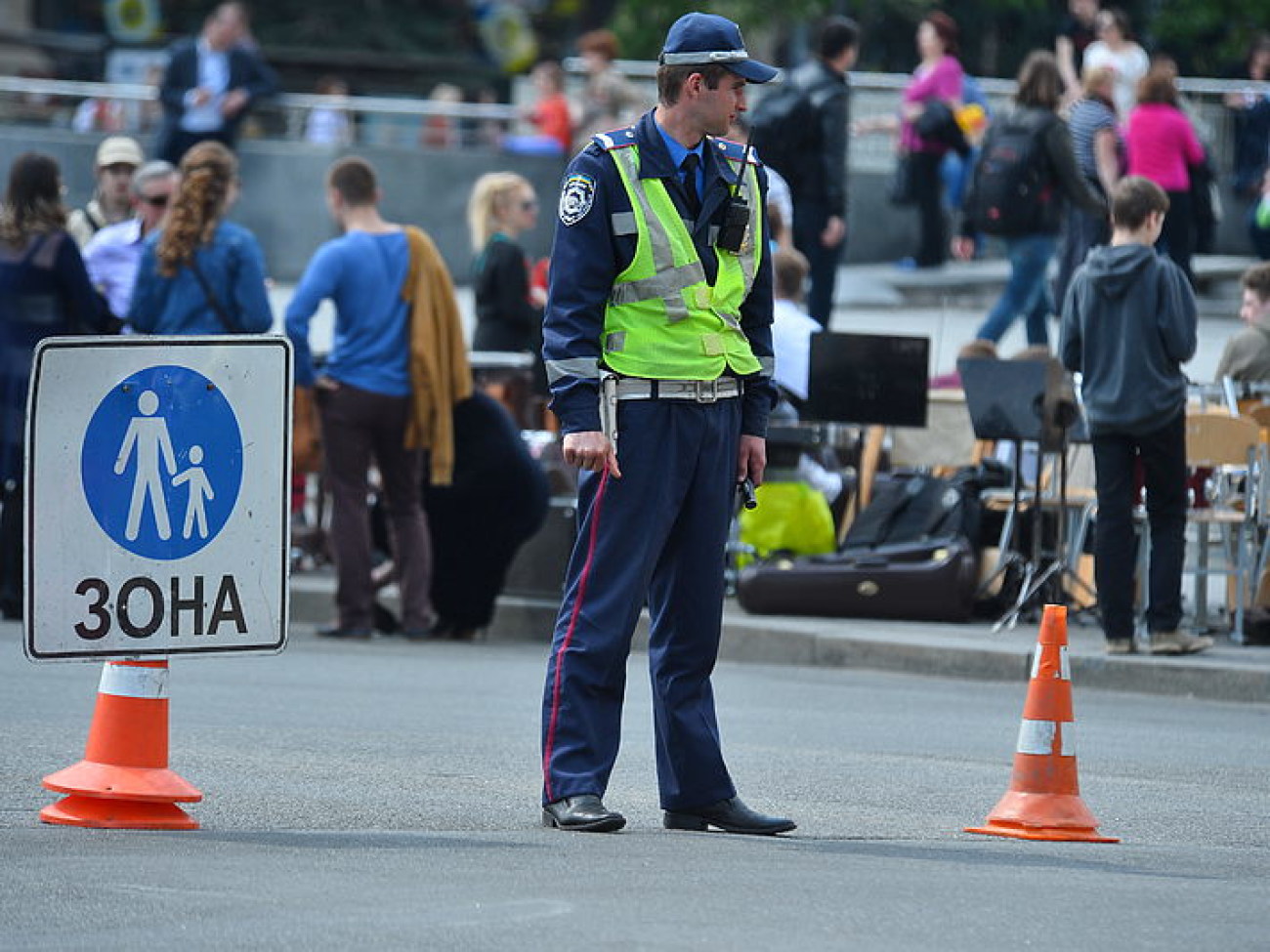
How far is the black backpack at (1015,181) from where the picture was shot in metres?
17.8

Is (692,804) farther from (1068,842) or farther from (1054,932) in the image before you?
(1054,932)

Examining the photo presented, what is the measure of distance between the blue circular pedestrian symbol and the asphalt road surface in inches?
29.3

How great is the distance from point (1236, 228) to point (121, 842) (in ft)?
67.8

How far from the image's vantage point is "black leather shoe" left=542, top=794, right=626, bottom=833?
7.31 metres

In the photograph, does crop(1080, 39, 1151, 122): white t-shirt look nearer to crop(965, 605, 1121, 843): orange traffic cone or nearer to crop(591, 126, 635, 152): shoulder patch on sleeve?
crop(965, 605, 1121, 843): orange traffic cone

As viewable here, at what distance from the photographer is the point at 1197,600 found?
13.9 meters

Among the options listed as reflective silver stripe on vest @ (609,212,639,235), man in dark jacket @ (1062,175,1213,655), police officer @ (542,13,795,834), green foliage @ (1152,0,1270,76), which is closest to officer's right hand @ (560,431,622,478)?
police officer @ (542,13,795,834)

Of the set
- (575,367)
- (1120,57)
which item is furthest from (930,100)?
(575,367)

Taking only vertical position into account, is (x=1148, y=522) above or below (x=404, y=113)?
below

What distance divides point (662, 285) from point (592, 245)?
21 cm

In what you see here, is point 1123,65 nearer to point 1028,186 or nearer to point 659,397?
point 1028,186

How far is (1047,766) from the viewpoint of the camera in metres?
7.68

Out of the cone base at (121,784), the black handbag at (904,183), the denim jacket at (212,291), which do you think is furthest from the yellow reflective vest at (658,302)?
the black handbag at (904,183)

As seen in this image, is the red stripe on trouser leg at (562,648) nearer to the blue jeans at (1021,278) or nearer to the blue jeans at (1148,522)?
the blue jeans at (1148,522)
